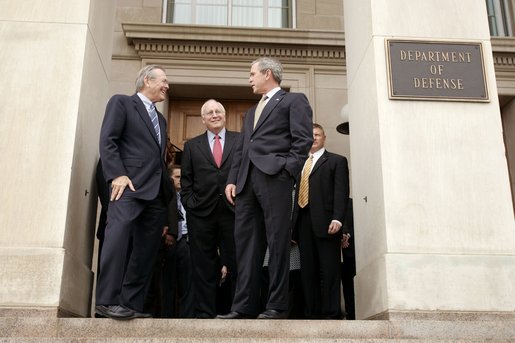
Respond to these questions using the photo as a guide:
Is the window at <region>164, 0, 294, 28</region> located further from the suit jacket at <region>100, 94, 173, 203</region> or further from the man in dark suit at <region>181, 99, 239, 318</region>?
the suit jacket at <region>100, 94, 173, 203</region>

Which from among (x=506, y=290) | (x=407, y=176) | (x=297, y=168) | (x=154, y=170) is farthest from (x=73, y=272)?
(x=506, y=290)

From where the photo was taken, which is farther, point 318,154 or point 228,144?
point 318,154

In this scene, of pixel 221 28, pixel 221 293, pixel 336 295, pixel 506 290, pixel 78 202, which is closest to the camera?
pixel 506 290

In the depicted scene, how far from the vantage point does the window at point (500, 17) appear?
1112cm

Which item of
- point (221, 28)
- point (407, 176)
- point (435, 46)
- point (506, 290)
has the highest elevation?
point (221, 28)

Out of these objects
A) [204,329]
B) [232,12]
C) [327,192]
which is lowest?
[204,329]

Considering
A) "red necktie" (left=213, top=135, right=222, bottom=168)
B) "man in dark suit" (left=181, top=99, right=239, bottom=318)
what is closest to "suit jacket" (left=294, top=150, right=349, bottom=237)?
"man in dark suit" (left=181, top=99, right=239, bottom=318)

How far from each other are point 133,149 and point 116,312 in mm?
1375

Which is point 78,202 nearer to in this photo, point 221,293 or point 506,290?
point 221,293

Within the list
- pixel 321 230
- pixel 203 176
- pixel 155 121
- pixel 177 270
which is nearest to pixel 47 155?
pixel 155 121

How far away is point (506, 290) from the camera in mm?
5379

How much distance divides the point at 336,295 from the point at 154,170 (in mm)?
2107

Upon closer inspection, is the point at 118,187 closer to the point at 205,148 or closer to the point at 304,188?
the point at 205,148

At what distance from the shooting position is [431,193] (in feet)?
18.6
